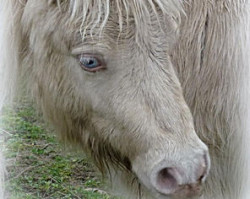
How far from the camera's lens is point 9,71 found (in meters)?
3.97

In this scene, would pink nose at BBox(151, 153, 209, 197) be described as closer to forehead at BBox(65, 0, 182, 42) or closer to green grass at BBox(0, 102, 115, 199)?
forehead at BBox(65, 0, 182, 42)

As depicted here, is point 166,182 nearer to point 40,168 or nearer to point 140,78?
point 140,78

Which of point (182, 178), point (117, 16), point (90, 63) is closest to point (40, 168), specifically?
point (90, 63)

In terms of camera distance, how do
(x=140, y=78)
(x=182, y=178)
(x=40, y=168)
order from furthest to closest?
(x=40, y=168) < (x=140, y=78) < (x=182, y=178)

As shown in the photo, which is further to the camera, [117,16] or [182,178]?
[117,16]

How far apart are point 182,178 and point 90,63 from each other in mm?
780

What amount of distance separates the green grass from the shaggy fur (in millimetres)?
1503

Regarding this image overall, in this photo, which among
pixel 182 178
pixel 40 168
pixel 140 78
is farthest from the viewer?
pixel 40 168

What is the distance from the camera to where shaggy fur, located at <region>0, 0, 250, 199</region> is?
3.43 m

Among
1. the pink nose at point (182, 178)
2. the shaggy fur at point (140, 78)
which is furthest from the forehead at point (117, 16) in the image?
the pink nose at point (182, 178)

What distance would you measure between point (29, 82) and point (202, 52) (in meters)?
1.07

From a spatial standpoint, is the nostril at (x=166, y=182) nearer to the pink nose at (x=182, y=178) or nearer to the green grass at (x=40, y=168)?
the pink nose at (x=182, y=178)

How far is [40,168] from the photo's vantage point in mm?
6105

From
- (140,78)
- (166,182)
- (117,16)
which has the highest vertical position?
(117,16)
